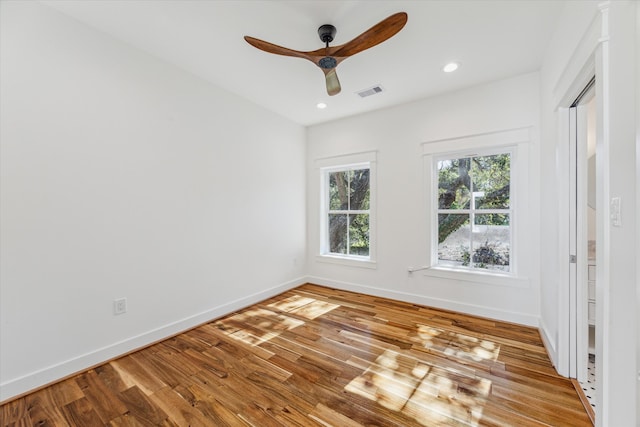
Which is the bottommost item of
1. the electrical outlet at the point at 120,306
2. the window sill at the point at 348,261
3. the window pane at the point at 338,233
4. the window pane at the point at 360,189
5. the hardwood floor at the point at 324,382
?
the hardwood floor at the point at 324,382

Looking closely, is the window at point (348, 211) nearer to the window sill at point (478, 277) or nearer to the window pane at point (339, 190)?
the window pane at point (339, 190)

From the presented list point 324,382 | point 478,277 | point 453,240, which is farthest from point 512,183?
point 324,382

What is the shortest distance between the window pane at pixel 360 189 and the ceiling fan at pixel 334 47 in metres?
1.89

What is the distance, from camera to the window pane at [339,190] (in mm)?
4254

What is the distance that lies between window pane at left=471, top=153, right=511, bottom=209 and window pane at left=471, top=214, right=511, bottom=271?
155 millimetres

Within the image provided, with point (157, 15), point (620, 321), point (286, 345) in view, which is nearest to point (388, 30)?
point (157, 15)

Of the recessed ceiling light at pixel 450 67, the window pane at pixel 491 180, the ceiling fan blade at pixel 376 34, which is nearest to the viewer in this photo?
the ceiling fan blade at pixel 376 34

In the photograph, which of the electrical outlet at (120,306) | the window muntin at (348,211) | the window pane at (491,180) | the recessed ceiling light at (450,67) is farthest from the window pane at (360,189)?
the electrical outlet at (120,306)

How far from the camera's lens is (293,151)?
4.25 metres

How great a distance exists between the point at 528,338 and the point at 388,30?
115 inches

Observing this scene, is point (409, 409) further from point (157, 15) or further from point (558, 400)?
point (157, 15)

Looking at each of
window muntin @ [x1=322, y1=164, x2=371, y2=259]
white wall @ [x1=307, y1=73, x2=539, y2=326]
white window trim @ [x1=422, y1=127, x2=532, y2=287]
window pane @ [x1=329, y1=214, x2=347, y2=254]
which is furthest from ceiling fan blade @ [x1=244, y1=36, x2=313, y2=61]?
window pane @ [x1=329, y1=214, x2=347, y2=254]

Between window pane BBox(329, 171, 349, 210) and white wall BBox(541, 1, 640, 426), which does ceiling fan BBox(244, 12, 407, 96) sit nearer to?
white wall BBox(541, 1, 640, 426)

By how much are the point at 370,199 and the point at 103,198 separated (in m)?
3.00
